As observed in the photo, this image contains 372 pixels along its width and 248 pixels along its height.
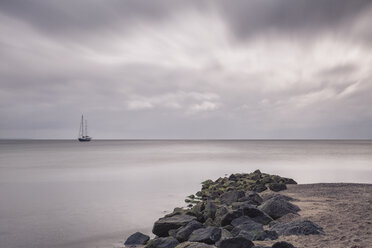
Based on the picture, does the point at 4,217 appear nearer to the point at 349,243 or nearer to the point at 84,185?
the point at 84,185

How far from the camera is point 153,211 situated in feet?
58.6

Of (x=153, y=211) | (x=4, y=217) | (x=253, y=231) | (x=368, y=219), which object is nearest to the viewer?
(x=253, y=231)

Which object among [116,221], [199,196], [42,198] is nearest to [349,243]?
[116,221]

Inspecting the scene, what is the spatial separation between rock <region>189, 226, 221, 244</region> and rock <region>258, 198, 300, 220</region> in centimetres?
334

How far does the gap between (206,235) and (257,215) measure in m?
3.08

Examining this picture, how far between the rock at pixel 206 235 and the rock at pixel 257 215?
2.29 meters

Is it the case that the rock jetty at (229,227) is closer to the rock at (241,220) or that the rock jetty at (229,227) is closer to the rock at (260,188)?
the rock at (241,220)

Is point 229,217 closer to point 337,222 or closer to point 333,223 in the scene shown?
point 333,223

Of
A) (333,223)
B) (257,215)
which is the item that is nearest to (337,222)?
(333,223)

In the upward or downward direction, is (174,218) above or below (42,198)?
above

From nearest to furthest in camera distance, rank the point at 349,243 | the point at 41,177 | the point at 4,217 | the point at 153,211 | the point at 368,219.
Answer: the point at 349,243 < the point at 368,219 < the point at 4,217 < the point at 153,211 < the point at 41,177

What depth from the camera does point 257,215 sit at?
11.3 metres

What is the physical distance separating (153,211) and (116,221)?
3.21m

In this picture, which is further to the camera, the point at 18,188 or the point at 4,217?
the point at 18,188
